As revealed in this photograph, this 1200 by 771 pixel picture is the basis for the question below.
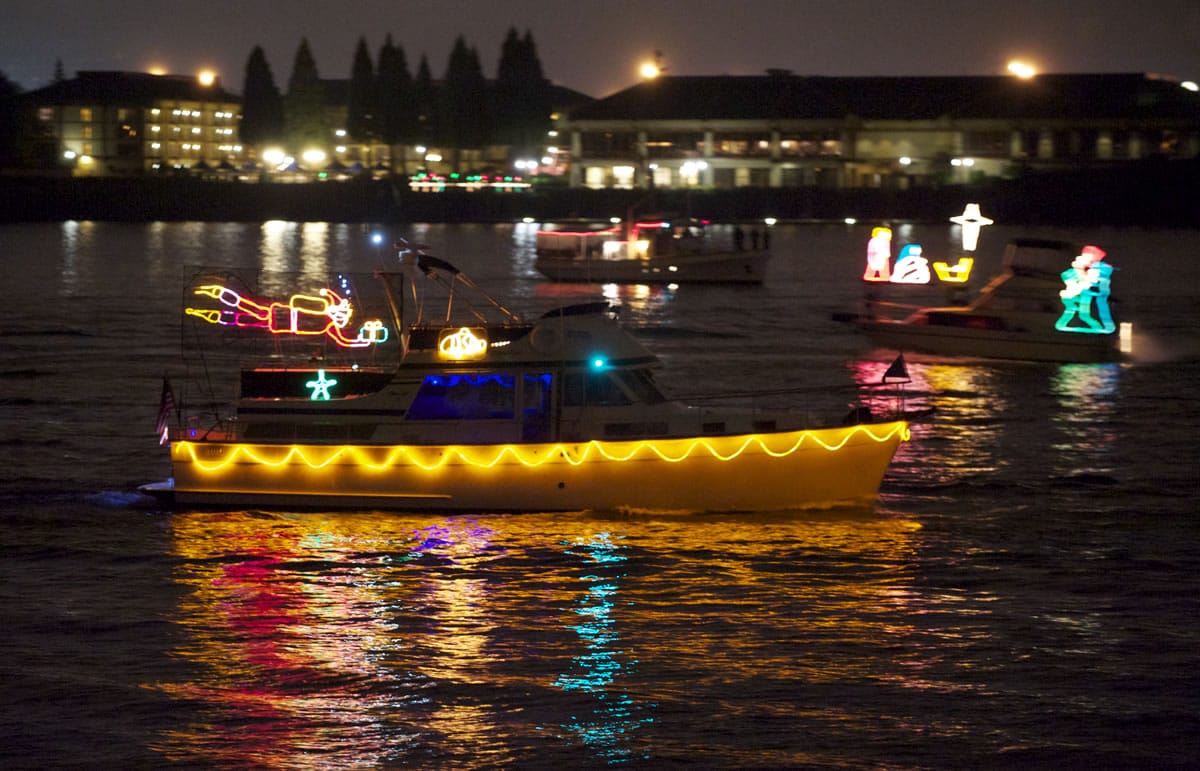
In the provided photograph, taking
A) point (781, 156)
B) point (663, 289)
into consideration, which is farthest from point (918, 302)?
point (781, 156)

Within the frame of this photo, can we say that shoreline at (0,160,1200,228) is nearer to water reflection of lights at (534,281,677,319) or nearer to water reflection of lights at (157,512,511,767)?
water reflection of lights at (534,281,677,319)

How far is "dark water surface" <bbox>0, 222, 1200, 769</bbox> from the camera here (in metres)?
14.2

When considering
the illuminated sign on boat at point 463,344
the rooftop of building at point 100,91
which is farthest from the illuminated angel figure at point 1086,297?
the rooftop of building at point 100,91

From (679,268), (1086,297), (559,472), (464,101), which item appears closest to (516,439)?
(559,472)

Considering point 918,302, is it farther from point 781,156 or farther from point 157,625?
point 781,156

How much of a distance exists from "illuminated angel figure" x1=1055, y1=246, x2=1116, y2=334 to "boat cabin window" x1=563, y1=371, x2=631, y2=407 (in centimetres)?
2303

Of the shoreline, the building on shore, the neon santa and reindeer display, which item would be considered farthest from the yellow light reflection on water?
the building on shore

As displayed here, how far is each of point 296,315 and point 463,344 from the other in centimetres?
251

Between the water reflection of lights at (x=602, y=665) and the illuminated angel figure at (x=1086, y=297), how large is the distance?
79.0ft

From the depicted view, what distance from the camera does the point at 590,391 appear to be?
69.6 ft

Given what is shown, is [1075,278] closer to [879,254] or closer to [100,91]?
[879,254]

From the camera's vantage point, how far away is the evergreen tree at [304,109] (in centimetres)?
16050

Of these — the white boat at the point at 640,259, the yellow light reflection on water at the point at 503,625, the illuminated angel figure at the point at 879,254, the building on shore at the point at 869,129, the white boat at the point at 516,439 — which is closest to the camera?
the yellow light reflection on water at the point at 503,625

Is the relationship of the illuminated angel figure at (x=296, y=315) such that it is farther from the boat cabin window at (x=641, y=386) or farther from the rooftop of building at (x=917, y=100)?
the rooftop of building at (x=917, y=100)
